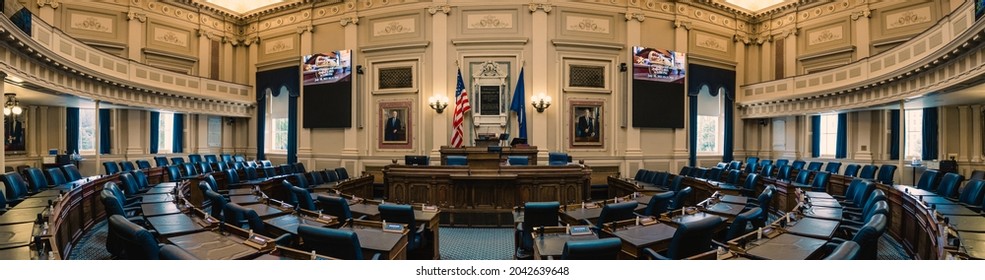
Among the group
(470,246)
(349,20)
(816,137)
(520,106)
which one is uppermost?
(349,20)

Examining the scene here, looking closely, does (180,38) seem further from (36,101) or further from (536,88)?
(536,88)

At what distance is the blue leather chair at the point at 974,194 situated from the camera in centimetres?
504

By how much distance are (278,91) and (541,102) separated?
8.90m

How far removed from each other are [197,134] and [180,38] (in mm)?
3247

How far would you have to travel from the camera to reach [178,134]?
14.4m

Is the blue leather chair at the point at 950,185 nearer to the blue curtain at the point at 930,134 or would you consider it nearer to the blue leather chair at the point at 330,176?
the blue curtain at the point at 930,134

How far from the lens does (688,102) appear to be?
13.1 m

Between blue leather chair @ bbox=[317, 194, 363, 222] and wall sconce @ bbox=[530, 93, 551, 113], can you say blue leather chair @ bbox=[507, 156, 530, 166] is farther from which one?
blue leather chair @ bbox=[317, 194, 363, 222]

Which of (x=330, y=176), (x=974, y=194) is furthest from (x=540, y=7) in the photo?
(x=974, y=194)

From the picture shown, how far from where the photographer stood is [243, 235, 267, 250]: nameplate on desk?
3079 millimetres

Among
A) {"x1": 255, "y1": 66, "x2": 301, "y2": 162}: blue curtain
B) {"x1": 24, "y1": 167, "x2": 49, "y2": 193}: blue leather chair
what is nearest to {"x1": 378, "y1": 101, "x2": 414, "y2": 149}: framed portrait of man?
{"x1": 255, "y1": 66, "x2": 301, "y2": 162}: blue curtain

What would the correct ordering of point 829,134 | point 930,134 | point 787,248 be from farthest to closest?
point 829,134
point 930,134
point 787,248

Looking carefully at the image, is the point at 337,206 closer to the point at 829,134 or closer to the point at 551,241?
the point at 551,241

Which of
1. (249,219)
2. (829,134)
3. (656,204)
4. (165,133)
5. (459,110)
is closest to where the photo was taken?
(249,219)
